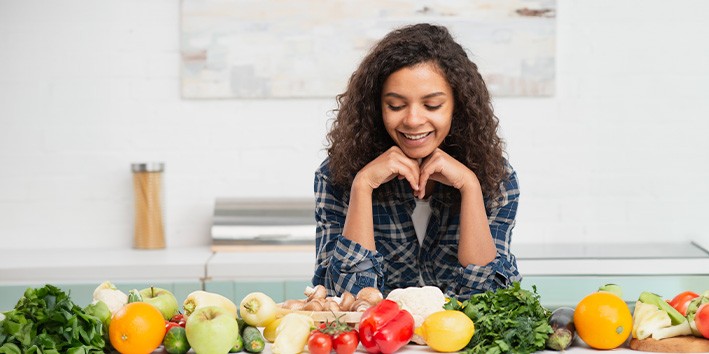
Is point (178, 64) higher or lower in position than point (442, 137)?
higher

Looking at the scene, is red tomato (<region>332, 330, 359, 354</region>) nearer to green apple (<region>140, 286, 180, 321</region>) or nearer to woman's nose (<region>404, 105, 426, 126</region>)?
green apple (<region>140, 286, 180, 321</region>)

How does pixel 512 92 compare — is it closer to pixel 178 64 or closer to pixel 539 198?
pixel 539 198

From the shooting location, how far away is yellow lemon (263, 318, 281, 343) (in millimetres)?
1698

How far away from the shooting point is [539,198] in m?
4.12

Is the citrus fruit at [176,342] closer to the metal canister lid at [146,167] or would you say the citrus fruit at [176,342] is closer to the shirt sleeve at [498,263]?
the shirt sleeve at [498,263]

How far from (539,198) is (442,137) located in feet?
6.49

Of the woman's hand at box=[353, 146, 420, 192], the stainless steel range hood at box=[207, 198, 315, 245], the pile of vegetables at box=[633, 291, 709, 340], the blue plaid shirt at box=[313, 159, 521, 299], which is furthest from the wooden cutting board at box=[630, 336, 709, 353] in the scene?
the stainless steel range hood at box=[207, 198, 315, 245]

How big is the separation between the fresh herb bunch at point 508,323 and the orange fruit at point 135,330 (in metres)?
0.53

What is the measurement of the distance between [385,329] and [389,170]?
699 mm

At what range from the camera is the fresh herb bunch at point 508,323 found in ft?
5.23

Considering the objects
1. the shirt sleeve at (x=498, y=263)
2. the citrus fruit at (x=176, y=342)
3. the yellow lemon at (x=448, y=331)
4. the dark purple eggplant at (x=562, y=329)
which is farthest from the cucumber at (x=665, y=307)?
the citrus fruit at (x=176, y=342)

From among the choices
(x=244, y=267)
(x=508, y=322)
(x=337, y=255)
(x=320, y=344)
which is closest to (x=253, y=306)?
(x=320, y=344)

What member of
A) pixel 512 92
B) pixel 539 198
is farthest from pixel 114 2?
pixel 539 198

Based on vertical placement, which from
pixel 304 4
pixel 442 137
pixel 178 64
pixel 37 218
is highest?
pixel 304 4
